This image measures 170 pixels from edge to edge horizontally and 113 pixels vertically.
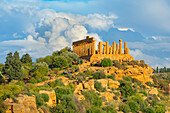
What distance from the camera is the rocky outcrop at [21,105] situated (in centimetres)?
2163

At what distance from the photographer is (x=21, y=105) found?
72.3 ft

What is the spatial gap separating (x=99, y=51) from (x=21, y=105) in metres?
41.8

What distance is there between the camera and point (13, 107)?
21625mm

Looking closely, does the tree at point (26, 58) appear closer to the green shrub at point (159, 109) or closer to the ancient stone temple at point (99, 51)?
the ancient stone temple at point (99, 51)

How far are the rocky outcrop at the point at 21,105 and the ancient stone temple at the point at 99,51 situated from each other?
3661cm

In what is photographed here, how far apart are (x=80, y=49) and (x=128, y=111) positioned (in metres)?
31.4

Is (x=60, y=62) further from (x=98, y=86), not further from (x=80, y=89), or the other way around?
(x=80, y=89)

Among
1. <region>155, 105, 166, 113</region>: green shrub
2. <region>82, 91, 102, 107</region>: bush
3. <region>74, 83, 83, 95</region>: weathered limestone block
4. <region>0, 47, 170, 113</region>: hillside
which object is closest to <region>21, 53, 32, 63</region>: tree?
<region>0, 47, 170, 113</region>: hillside

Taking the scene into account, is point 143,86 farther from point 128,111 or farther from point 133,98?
point 128,111

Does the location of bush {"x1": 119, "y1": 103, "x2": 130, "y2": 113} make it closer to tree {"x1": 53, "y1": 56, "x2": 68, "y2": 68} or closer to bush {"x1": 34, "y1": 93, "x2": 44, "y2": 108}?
A: bush {"x1": 34, "y1": 93, "x2": 44, "y2": 108}

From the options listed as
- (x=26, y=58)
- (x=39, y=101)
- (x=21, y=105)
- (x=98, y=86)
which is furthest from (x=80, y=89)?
(x=26, y=58)

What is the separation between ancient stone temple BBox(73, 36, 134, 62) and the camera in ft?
202

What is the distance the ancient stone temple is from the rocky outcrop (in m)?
36.6

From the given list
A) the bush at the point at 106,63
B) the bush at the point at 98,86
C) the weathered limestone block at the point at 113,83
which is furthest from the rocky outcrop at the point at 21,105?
the bush at the point at 106,63
